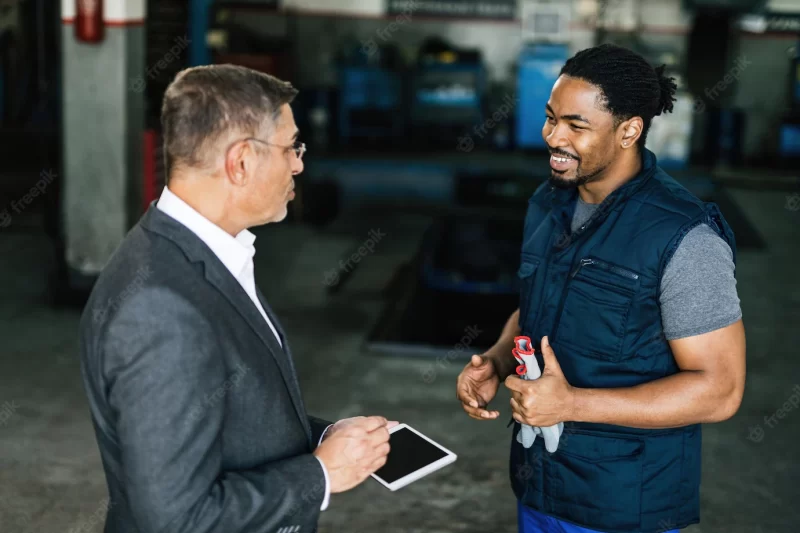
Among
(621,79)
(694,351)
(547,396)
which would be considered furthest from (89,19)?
(694,351)

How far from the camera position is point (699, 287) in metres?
1.71

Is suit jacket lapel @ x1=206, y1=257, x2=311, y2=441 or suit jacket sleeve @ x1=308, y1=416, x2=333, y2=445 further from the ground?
suit jacket lapel @ x1=206, y1=257, x2=311, y2=441

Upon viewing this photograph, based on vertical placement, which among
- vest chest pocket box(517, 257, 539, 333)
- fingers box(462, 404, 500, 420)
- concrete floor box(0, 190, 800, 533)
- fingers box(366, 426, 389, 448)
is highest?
vest chest pocket box(517, 257, 539, 333)

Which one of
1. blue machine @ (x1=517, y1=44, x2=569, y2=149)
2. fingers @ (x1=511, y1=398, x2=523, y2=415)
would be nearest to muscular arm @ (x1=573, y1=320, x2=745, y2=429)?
fingers @ (x1=511, y1=398, x2=523, y2=415)

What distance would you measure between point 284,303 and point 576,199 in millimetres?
4025

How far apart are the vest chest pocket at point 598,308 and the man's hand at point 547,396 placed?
128 millimetres

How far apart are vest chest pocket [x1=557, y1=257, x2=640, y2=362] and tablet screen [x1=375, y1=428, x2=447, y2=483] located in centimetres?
37

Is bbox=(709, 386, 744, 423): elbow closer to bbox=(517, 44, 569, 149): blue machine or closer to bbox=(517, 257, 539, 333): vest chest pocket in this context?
bbox=(517, 257, 539, 333): vest chest pocket

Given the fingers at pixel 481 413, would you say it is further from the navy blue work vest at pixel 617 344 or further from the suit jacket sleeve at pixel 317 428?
the suit jacket sleeve at pixel 317 428

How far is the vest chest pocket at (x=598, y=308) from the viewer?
178 cm

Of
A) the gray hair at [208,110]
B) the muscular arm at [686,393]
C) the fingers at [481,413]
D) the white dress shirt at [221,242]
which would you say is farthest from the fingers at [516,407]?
the gray hair at [208,110]

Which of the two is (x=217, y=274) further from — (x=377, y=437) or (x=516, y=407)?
(x=516, y=407)

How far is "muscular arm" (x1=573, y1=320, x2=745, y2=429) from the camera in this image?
1713 millimetres

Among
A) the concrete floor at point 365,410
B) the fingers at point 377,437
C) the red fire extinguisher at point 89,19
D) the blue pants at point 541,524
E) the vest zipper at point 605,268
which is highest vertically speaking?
the red fire extinguisher at point 89,19
